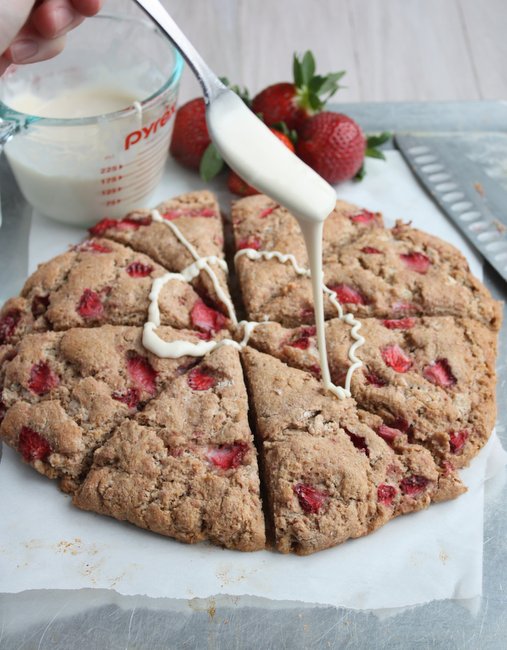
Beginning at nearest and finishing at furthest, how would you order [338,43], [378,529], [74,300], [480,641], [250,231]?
[480,641] < [378,529] < [74,300] < [250,231] < [338,43]

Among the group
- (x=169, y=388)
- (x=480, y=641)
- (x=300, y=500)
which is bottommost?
(x=480, y=641)

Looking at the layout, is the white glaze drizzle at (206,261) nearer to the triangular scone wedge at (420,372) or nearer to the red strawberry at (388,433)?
the triangular scone wedge at (420,372)

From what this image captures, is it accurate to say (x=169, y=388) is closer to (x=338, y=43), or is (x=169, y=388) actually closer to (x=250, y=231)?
(x=250, y=231)

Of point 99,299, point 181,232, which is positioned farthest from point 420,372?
point 99,299

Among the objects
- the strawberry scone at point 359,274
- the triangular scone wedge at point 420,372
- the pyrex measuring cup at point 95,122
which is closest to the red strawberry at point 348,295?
the strawberry scone at point 359,274

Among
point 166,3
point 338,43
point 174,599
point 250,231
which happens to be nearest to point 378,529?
point 174,599

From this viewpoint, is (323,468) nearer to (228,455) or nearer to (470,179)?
(228,455)

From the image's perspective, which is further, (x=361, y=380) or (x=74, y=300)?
(x=74, y=300)
